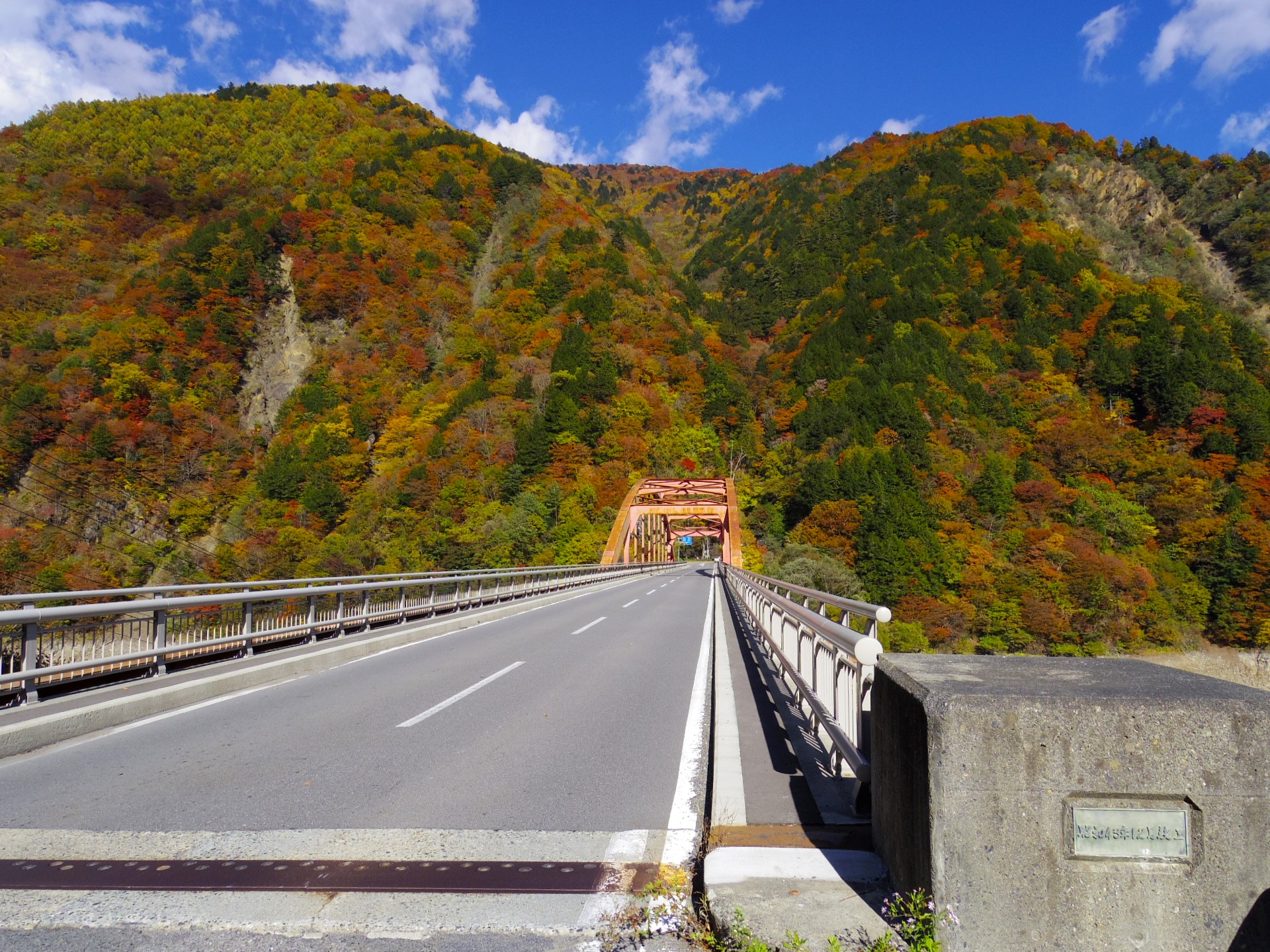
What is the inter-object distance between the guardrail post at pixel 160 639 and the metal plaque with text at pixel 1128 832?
8485mm

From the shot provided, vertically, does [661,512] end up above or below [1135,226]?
below

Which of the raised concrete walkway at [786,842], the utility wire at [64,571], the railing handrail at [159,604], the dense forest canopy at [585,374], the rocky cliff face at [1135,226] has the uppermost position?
the rocky cliff face at [1135,226]

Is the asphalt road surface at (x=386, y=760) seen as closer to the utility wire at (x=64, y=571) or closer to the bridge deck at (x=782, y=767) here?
the bridge deck at (x=782, y=767)

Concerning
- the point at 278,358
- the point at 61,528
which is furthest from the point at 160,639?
the point at 278,358

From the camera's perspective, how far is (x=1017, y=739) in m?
2.19

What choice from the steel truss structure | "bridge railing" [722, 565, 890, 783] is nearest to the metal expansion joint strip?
"bridge railing" [722, 565, 890, 783]

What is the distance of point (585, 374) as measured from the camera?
7419 centimetres

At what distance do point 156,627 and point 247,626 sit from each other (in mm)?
1513

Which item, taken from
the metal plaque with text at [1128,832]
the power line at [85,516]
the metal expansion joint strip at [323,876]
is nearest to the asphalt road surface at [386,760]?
the metal expansion joint strip at [323,876]

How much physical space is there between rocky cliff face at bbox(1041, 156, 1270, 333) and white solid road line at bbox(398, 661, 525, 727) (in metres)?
123

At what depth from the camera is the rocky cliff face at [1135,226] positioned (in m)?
100

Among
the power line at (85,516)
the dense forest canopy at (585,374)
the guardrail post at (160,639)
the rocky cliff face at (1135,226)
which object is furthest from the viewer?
the rocky cliff face at (1135,226)

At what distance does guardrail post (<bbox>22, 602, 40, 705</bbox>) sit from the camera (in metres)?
6.05

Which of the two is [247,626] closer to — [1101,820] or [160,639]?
[160,639]
